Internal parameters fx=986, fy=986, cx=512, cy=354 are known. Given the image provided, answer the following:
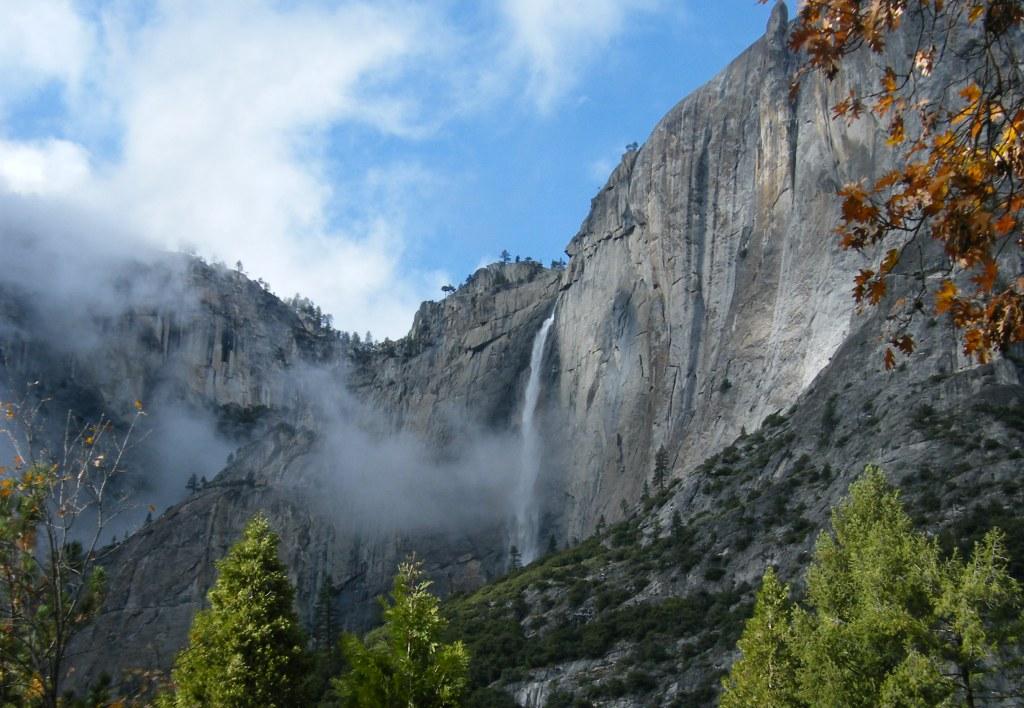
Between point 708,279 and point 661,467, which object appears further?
point 708,279

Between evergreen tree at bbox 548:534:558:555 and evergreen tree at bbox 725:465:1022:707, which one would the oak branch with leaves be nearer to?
evergreen tree at bbox 725:465:1022:707

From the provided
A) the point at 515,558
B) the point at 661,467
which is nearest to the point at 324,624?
the point at 515,558

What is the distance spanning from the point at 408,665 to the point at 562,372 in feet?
309

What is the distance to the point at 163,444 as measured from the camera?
500 feet

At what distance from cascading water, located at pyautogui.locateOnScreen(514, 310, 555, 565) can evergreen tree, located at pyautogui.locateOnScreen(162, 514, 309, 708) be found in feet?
282

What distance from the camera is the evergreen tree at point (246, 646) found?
63.4 ft

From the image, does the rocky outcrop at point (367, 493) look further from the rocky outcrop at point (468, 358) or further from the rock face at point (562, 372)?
the rock face at point (562, 372)

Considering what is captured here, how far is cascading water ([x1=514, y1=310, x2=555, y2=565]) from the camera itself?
108 meters

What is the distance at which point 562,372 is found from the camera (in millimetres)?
112750

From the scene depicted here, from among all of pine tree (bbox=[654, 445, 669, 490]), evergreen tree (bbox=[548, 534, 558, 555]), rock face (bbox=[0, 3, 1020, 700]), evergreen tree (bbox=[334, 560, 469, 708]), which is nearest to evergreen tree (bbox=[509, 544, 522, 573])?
evergreen tree (bbox=[548, 534, 558, 555])

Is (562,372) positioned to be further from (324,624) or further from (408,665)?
(408,665)

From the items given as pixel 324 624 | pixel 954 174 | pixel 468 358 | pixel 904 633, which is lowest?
pixel 904 633

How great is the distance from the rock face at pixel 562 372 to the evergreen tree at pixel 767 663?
24.1 m

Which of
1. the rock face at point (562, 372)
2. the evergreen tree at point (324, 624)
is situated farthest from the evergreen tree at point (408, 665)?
the evergreen tree at point (324, 624)
